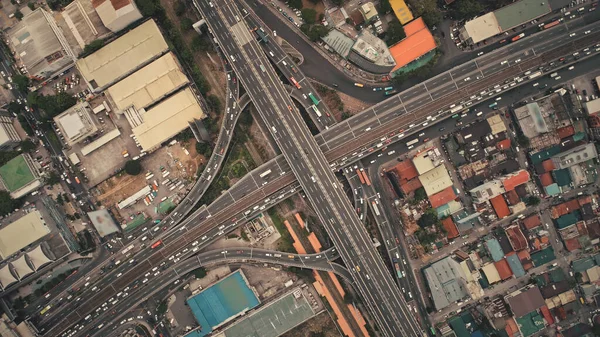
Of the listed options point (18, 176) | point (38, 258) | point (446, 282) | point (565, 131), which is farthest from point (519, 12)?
point (38, 258)

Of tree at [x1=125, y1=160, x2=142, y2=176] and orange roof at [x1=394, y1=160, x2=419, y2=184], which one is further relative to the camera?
orange roof at [x1=394, y1=160, x2=419, y2=184]

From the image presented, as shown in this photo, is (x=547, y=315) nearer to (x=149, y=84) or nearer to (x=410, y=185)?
(x=410, y=185)

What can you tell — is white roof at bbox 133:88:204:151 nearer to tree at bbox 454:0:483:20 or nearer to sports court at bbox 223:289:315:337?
sports court at bbox 223:289:315:337

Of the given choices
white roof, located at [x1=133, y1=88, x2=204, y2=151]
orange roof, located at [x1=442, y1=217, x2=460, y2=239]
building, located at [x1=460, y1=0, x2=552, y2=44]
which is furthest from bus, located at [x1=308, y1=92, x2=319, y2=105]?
orange roof, located at [x1=442, y1=217, x2=460, y2=239]

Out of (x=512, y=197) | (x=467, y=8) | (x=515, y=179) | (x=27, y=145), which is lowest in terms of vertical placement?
(x=512, y=197)

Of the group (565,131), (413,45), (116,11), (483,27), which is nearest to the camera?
(116,11)

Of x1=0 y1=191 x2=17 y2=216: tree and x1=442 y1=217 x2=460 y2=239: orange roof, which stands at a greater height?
x1=0 y1=191 x2=17 y2=216: tree

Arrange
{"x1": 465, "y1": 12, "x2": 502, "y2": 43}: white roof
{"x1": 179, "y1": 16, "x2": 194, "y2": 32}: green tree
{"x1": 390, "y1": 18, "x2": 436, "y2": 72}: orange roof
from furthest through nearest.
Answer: {"x1": 179, "y1": 16, "x2": 194, "y2": 32}: green tree
{"x1": 390, "y1": 18, "x2": 436, "y2": 72}: orange roof
{"x1": 465, "y1": 12, "x2": 502, "y2": 43}: white roof
